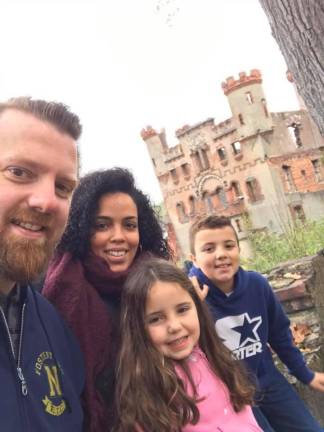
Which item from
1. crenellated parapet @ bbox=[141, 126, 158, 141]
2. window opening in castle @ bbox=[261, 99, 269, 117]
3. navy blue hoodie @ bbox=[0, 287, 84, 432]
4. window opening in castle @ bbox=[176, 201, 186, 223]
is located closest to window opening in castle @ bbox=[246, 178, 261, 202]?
window opening in castle @ bbox=[261, 99, 269, 117]

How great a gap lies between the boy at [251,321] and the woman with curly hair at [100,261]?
56cm

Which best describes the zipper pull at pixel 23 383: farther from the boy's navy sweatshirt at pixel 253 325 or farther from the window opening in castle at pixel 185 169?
the window opening in castle at pixel 185 169

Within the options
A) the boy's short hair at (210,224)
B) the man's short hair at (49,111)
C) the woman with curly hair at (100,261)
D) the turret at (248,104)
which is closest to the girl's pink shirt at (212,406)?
the woman with curly hair at (100,261)

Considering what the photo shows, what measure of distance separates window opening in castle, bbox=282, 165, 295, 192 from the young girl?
80.6ft

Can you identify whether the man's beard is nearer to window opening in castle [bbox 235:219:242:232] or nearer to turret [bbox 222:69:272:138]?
window opening in castle [bbox 235:219:242:232]

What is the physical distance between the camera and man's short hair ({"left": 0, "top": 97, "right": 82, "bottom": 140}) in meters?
1.56

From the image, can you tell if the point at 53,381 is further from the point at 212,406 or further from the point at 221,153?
the point at 221,153

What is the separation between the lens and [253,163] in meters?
25.8

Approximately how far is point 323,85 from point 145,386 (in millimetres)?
1790

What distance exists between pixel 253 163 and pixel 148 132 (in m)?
8.36

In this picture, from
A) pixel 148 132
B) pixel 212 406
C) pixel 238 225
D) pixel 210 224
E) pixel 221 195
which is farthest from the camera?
pixel 148 132

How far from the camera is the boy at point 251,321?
2.57 metres

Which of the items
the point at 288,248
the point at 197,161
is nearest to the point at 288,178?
the point at 197,161

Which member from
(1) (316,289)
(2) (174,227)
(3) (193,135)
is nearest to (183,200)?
(2) (174,227)
